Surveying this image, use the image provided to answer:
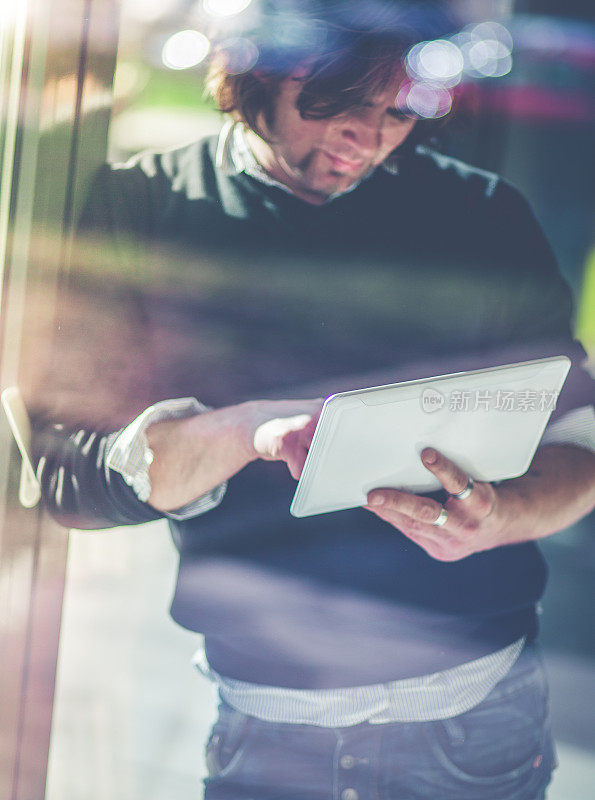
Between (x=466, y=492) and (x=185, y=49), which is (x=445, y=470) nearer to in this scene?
(x=466, y=492)

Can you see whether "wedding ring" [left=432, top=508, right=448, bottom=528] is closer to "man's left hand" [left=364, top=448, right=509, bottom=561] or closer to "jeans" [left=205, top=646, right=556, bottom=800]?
"man's left hand" [left=364, top=448, right=509, bottom=561]

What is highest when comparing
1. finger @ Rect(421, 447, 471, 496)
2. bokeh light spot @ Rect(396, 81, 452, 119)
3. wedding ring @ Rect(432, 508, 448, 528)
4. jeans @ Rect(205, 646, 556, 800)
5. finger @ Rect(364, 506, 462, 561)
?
bokeh light spot @ Rect(396, 81, 452, 119)

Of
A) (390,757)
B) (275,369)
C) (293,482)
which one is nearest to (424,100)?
(275,369)

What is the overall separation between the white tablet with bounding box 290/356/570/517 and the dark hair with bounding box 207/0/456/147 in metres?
0.32

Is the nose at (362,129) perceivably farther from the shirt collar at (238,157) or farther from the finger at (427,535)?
the finger at (427,535)

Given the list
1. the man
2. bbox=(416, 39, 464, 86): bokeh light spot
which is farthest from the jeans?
bbox=(416, 39, 464, 86): bokeh light spot

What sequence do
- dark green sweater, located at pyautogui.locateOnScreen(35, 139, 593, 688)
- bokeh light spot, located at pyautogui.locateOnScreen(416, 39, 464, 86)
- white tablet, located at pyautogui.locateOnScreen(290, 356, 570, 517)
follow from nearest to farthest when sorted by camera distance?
white tablet, located at pyautogui.locateOnScreen(290, 356, 570, 517) < dark green sweater, located at pyautogui.locateOnScreen(35, 139, 593, 688) < bokeh light spot, located at pyautogui.locateOnScreen(416, 39, 464, 86)

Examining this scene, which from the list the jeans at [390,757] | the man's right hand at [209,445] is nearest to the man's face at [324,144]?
the man's right hand at [209,445]

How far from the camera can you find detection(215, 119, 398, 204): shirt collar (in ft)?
2.50

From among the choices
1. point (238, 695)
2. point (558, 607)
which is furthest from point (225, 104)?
point (558, 607)

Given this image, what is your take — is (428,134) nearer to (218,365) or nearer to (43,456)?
(218,365)

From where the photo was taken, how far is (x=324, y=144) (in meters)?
0.75

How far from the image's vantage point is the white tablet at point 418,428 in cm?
58

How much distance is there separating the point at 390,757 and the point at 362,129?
65 centimetres
